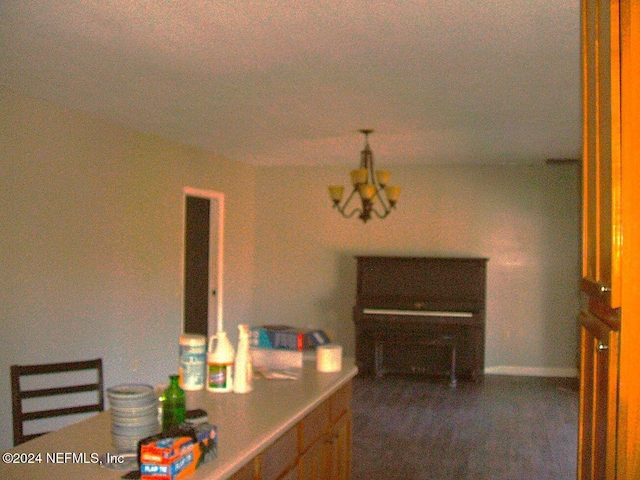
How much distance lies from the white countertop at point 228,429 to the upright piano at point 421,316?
4.11m

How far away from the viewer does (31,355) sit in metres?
4.47

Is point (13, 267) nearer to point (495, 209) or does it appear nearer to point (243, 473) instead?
point (243, 473)

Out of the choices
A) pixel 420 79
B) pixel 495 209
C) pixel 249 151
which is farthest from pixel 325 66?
pixel 495 209

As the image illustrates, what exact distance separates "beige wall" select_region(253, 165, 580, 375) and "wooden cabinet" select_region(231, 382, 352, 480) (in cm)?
458

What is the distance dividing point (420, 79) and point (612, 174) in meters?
2.59

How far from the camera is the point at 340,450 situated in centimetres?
312

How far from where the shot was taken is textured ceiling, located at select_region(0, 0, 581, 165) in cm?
283

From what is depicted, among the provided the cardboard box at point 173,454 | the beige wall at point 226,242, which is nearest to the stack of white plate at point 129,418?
the cardboard box at point 173,454

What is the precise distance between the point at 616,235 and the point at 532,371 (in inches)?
253

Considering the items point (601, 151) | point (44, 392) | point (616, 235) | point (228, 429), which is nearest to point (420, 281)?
point (44, 392)

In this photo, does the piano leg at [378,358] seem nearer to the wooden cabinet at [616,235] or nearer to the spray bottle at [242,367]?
the spray bottle at [242,367]

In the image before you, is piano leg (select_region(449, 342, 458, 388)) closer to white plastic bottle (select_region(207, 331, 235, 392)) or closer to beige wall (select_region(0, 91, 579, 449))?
beige wall (select_region(0, 91, 579, 449))

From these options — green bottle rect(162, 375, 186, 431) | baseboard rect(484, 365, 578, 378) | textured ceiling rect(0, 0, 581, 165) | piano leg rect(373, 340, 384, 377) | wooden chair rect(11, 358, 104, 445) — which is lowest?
baseboard rect(484, 365, 578, 378)

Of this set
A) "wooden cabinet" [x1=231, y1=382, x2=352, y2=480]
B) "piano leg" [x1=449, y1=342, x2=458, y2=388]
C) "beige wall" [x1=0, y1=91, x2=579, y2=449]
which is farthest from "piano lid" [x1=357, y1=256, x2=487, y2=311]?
"wooden cabinet" [x1=231, y1=382, x2=352, y2=480]
